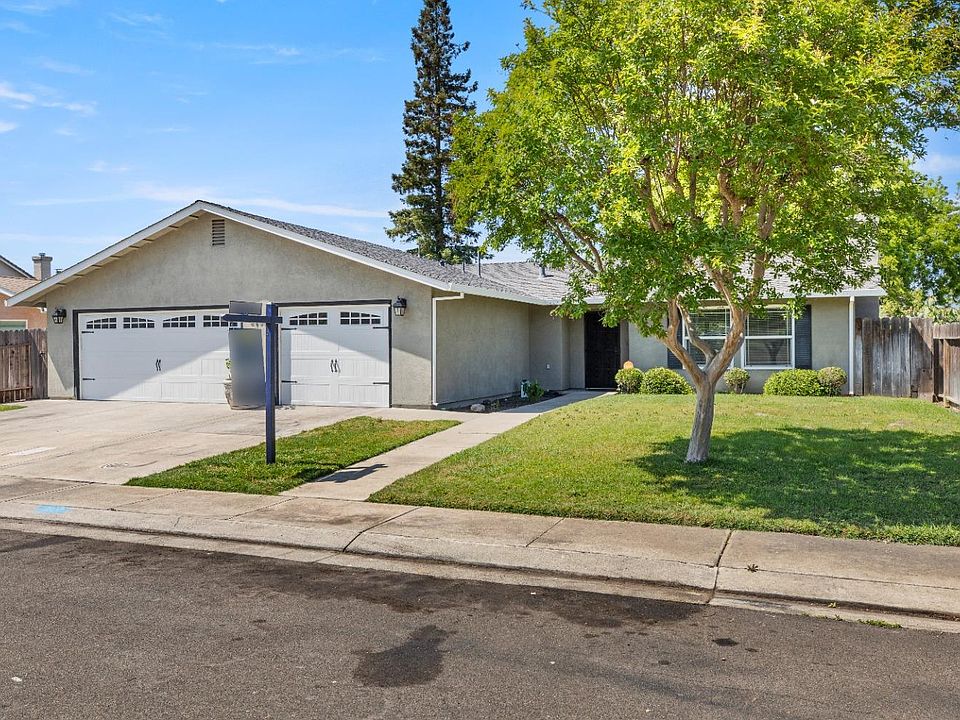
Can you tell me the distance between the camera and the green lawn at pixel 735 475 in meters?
7.73

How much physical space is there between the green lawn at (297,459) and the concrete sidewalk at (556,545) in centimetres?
57

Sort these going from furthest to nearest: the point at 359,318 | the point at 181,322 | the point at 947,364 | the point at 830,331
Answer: the point at 830,331 → the point at 181,322 → the point at 359,318 → the point at 947,364

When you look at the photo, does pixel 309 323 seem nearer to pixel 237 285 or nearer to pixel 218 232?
pixel 237 285

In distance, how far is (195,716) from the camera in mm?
3904

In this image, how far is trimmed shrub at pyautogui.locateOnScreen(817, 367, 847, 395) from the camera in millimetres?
18828

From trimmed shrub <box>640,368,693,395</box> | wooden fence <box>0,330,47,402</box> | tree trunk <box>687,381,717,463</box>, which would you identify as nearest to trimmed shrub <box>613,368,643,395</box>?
trimmed shrub <box>640,368,693,395</box>

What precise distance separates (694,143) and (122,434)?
36.8 ft

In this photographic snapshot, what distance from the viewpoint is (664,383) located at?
19.9 m

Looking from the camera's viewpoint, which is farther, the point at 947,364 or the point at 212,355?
the point at 212,355

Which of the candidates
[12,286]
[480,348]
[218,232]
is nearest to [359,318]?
[480,348]

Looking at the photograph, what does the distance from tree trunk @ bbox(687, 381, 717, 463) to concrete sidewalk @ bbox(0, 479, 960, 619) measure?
2.95 metres

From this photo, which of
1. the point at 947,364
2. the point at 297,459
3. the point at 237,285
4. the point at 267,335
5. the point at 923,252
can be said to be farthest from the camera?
the point at 923,252

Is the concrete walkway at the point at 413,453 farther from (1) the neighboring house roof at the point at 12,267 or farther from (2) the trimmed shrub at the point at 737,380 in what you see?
(1) the neighboring house roof at the point at 12,267

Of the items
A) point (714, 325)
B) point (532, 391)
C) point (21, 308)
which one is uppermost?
point (21, 308)
